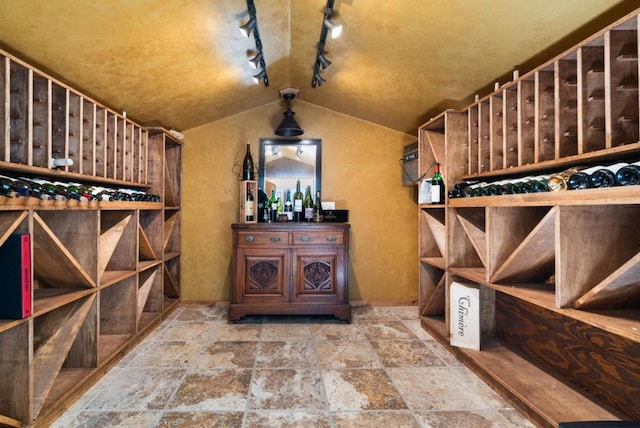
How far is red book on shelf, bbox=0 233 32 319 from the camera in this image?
140 cm

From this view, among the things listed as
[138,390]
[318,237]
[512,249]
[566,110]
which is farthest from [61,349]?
[566,110]

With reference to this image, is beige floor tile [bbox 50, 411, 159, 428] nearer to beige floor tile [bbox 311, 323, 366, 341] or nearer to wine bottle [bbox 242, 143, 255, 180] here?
beige floor tile [bbox 311, 323, 366, 341]

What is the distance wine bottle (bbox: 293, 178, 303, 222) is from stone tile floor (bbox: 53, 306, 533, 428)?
1.26 metres

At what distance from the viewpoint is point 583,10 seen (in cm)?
149

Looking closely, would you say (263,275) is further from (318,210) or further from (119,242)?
(119,242)

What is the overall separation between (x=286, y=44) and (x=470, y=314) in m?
2.53

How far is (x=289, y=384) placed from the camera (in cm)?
195

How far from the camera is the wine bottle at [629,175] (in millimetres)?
1152

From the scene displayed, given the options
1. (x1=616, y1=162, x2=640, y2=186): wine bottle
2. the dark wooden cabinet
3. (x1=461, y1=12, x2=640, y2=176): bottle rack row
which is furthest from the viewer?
the dark wooden cabinet

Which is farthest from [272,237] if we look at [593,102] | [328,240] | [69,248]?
[593,102]

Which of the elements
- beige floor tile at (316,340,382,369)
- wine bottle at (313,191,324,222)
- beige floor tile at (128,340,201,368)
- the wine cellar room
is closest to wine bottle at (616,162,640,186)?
the wine cellar room

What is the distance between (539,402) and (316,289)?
1883 millimetres

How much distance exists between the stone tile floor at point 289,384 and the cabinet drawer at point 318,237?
818mm

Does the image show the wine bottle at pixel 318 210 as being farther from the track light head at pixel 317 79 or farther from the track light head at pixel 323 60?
the track light head at pixel 323 60
